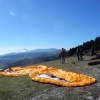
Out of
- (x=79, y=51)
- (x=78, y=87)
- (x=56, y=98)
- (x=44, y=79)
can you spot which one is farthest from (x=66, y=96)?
(x=79, y=51)

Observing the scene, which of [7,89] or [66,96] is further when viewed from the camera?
Answer: [7,89]

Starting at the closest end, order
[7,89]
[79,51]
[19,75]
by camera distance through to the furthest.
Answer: [7,89] → [19,75] → [79,51]

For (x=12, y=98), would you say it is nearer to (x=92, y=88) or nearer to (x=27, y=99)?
(x=27, y=99)

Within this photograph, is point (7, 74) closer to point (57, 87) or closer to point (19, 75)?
point (19, 75)

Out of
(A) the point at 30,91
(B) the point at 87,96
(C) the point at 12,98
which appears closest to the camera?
(B) the point at 87,96

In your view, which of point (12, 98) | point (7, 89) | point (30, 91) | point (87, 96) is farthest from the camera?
point (7, 89)

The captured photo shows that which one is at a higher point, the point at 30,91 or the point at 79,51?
the point at 79,51

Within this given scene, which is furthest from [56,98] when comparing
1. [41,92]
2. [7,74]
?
[7,74]

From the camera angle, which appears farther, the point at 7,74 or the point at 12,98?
the point at 7,74

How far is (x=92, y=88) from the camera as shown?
13250 mm

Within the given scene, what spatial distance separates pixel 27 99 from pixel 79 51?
25796 millimetres

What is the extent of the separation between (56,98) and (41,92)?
1.77m

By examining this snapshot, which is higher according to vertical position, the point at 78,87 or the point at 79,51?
the point at 79,51

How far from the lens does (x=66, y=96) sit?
12109 millimetres
